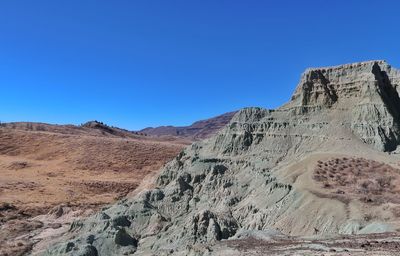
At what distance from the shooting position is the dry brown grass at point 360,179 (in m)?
34.8

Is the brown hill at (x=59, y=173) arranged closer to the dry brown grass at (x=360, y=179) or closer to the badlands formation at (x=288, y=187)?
the badlands formation at (x=288, y=187)

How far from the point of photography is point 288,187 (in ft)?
124

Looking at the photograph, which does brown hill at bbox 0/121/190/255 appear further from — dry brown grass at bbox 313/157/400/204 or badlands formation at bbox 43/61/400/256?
dry brown grass at bbox 313/157/400/204

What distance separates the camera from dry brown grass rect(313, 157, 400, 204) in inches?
1369

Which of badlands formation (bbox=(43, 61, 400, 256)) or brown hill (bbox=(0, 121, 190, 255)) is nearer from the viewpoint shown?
badlands formation (bbox=(43, 61, 400, 256))

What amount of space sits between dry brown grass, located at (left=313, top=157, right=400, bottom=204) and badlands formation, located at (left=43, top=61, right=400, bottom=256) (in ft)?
0.28

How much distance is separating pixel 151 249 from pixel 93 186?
5457 centimetres

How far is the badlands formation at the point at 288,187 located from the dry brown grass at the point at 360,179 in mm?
84

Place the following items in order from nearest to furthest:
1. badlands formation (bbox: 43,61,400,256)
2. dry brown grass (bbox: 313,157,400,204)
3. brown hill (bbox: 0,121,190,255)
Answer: badlands formation (bbox: 43,61,400,256) → dry brown grass (bbox: 313,157,400,204) → brown hill (bbox: 0,121,190,255)

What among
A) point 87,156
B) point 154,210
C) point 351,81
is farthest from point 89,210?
point 87,156

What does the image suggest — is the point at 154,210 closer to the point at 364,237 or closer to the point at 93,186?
the point at 364,237

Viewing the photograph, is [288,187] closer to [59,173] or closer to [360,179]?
[360,179]

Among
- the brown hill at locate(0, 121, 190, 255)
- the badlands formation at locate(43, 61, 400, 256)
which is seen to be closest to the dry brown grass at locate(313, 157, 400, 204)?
the badlands formation at locate(43, 61, 400, 256)

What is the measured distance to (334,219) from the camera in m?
31.4
